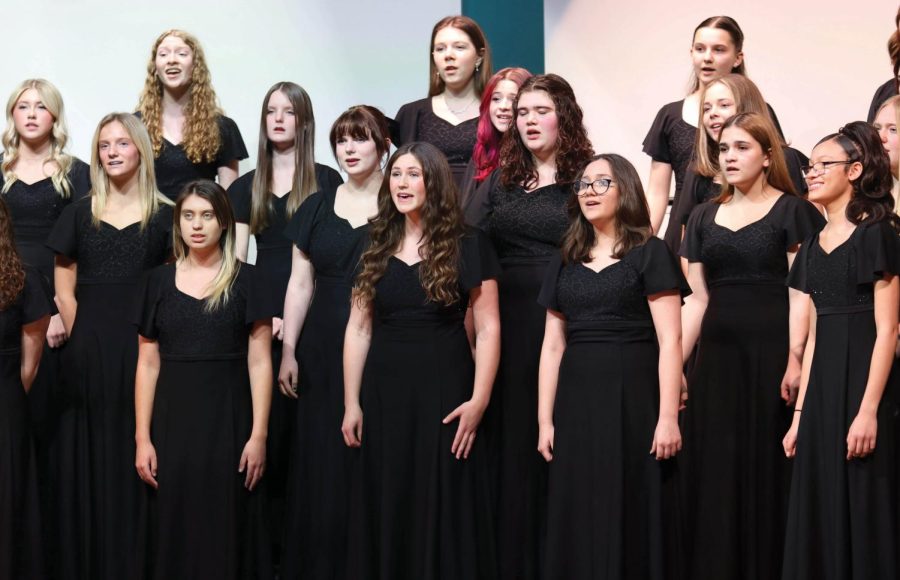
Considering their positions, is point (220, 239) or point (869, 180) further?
point (220, 239)

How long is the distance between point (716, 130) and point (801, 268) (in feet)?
2.48

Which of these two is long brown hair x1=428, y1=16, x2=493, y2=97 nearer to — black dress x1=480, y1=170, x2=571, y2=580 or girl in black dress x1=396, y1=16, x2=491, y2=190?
girl in black dress x1=396, y1=16, x2=491, y2=190

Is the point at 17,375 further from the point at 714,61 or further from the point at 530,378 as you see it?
the point at 714,61

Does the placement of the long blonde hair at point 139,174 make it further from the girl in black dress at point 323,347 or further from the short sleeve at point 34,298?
the girl in black dress at point 323,347

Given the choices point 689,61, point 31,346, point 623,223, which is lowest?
point 31,346

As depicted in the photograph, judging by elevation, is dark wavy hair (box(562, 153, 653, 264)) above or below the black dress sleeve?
below

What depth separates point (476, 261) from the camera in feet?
12.8

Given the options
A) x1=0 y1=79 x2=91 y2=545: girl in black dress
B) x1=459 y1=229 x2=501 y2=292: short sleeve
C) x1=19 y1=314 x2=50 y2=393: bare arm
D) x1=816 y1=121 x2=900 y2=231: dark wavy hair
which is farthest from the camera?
x1=0 y1=79 x2=91 y2=545: girl in black dress

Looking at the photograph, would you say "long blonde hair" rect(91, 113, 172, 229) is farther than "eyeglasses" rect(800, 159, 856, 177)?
Yes

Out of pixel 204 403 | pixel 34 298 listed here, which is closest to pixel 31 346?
pixel 34 298

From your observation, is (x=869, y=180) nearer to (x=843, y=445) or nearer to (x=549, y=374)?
(x=843, y=445)

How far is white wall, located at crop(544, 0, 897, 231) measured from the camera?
5.16 meters

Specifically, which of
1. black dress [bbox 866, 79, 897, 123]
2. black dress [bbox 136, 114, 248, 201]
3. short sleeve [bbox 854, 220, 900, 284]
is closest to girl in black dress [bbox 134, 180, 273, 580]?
black dress [bbox 136, 114, 248, 201]

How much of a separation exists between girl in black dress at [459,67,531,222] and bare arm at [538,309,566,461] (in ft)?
2.00
